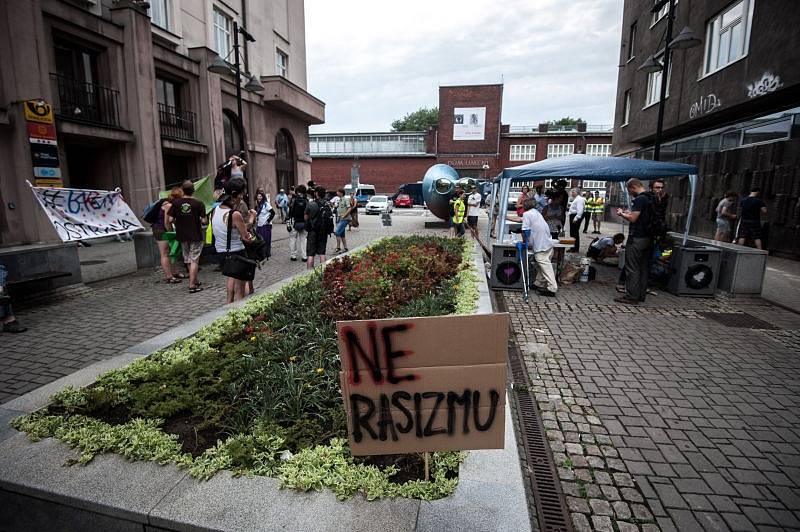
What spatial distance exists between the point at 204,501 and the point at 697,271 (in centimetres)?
910

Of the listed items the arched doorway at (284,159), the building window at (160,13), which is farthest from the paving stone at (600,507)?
the arched doorway at (284,159)

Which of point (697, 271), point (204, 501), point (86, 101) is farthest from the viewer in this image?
point (86, 101)

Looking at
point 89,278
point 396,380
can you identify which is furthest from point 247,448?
point 89,278

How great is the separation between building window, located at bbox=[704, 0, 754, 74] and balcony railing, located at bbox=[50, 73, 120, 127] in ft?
67.8

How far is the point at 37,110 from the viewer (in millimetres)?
9336

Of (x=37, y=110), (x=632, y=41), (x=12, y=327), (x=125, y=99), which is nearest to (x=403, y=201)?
(x=632, y=41)

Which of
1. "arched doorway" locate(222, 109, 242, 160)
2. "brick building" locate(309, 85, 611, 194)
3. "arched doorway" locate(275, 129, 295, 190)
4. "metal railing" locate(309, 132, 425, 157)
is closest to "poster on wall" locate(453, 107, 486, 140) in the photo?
"brick building" locate(309, 85, 611, 194)

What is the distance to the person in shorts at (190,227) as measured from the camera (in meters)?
8.05

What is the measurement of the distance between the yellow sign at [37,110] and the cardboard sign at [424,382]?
11300 mm

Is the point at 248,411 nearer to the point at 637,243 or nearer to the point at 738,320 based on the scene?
the point at 637,243

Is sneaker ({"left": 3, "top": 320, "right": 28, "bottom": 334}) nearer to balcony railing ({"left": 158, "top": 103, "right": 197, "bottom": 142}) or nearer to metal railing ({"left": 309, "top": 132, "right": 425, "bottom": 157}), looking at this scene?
balcony railing ({"left": 158, "top": 103, "right": 197, "bottom": 142})

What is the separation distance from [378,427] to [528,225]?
6.54 m

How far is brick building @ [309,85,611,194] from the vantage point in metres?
49.0

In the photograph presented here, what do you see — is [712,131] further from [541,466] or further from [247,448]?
[247,448]
